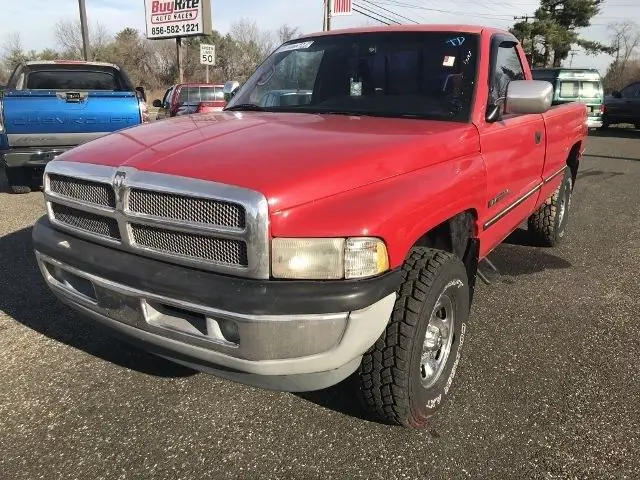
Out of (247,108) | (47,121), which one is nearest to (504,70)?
(247,108)

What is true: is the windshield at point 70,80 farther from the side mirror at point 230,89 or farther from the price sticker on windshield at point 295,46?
the price sticker on windshield at point 295,46

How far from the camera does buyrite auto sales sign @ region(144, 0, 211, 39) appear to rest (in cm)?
2278

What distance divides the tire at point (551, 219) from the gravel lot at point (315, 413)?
1372mm

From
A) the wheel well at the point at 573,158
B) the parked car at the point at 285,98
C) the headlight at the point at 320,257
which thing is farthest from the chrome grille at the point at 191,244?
the wheel well at the point at 573,158

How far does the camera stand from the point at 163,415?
264 centimetres

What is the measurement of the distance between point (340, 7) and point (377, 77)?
799 inches

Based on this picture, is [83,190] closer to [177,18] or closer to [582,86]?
[582,86]

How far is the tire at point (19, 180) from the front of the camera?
7.50 meters

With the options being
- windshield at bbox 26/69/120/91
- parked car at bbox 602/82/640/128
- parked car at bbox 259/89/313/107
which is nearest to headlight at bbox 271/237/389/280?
parked car at bbox 259/89/313/107

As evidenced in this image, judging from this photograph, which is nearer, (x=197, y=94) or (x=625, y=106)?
(x=197, y=94)

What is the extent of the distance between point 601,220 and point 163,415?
236 inches

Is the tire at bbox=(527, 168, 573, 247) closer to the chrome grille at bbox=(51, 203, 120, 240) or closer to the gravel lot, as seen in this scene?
the gravel lot

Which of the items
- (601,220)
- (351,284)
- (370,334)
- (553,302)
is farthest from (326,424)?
(601,220)

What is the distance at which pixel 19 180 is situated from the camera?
7629 millimetres
